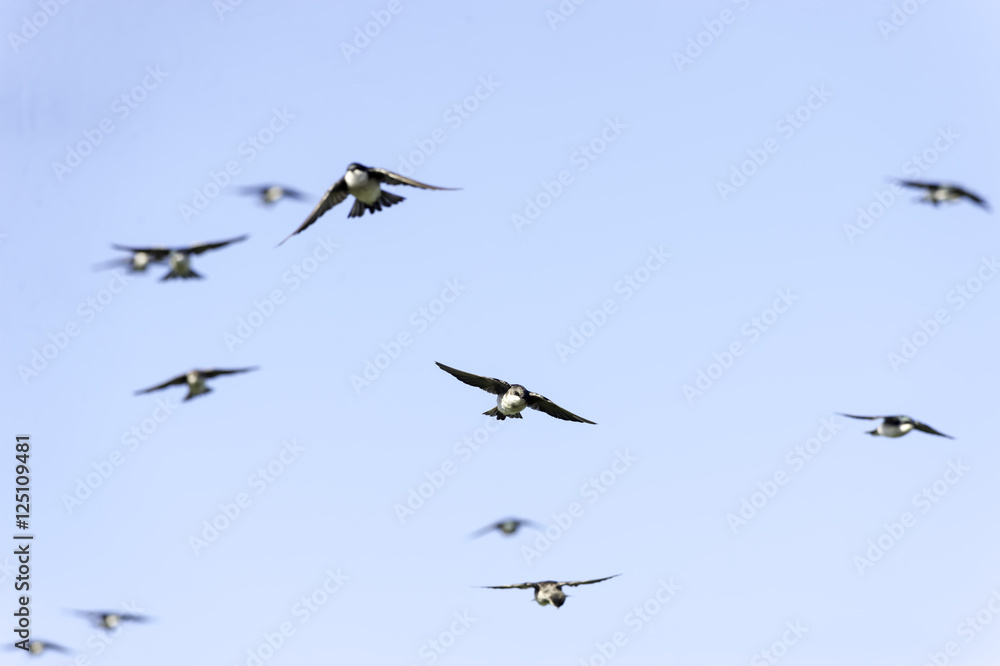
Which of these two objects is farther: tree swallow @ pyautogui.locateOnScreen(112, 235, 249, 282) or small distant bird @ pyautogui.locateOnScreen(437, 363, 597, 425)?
tree swallow @ pyautogui.locateOnScreen(112, 235, 249, 282)

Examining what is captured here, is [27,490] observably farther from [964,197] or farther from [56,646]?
[964,197]

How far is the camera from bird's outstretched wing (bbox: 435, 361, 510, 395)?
28.0 m

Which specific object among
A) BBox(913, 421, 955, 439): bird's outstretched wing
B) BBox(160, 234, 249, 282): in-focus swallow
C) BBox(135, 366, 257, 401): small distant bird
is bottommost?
BBox(913, 421, 955, 439): bird's outstretched wing

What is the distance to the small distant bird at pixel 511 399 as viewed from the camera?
2806 centimetres

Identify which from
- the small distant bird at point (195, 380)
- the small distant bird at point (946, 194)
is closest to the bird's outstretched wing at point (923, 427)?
the small distant bird at point (946, 194)

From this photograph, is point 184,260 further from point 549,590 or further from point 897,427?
point 897,427

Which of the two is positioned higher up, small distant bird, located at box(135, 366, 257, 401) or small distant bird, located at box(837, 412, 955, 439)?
small distant bird, located at box(135, 366, 257, 401)

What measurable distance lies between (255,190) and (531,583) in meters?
18.8

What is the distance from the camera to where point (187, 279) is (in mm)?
36406

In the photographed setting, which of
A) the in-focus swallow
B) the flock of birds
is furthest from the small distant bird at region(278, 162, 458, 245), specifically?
the in-focus swallow

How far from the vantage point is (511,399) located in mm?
28172

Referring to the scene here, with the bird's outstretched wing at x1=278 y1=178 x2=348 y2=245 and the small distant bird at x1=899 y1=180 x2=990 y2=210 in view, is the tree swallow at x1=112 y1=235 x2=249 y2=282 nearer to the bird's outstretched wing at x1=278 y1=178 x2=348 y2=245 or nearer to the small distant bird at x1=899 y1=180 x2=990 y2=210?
the bird's outstretched wing at x1=278 y1=178 x2=348 y2=245

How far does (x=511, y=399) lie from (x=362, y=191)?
5538 mm

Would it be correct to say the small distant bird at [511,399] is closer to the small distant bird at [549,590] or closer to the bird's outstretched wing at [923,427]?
the small distant bird at [549,590]
